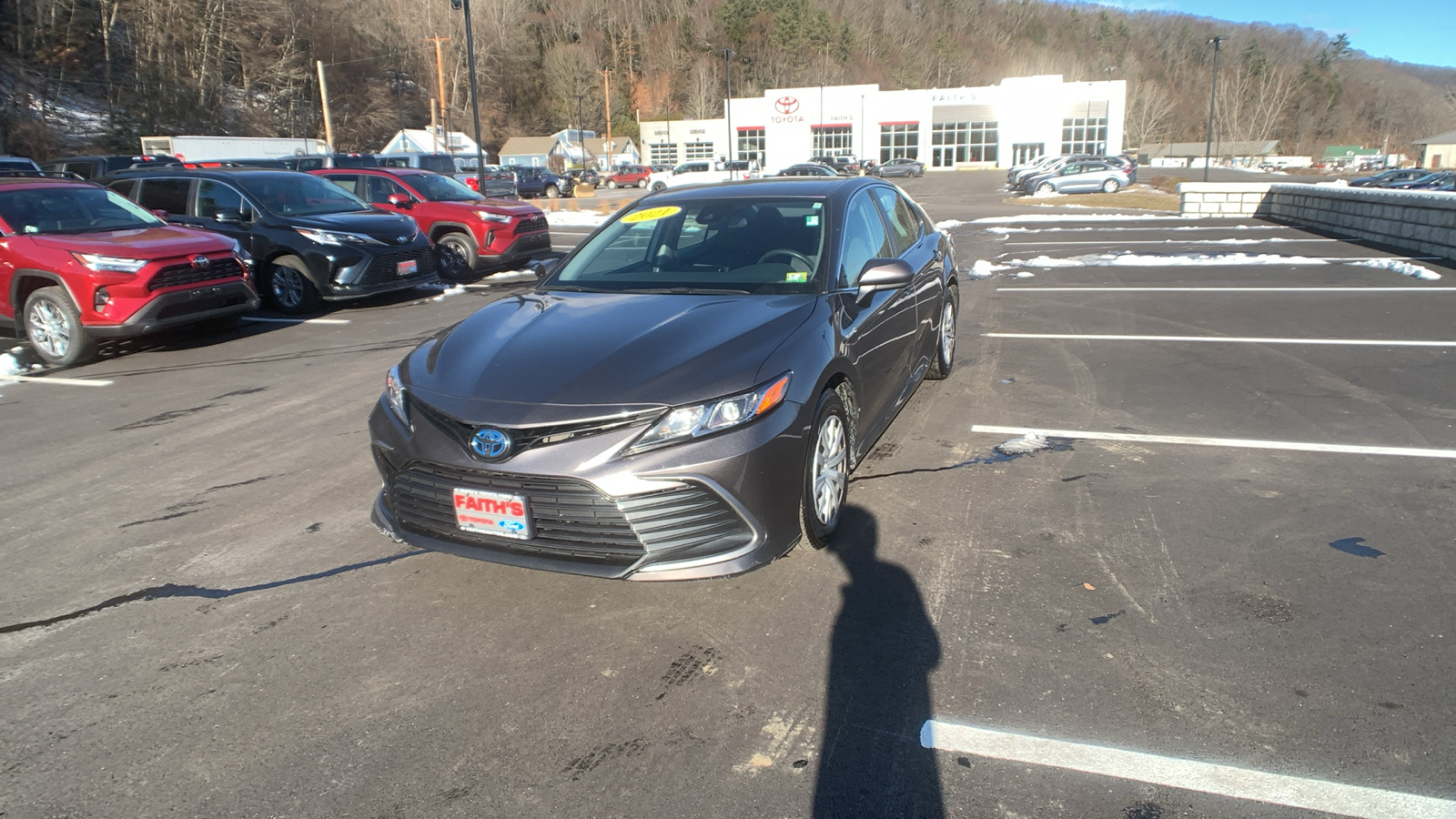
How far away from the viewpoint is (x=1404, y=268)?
11.5m

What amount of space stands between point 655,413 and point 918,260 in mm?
3237

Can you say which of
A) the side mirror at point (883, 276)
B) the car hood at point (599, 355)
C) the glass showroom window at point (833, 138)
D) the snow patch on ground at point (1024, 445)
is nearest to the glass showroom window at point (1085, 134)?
the glass showroom window at point (833, 138)

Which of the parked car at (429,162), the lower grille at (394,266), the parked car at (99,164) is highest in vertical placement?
the parked car at (429,162)

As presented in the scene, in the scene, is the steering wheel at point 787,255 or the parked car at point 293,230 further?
the parked car at point 293,230

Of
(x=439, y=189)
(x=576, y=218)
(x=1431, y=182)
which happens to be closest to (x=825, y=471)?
(x=439, y=189)

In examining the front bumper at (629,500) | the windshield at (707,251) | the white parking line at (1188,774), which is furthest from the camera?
the windshield at (707,251)

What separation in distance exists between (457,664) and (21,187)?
8463 mm

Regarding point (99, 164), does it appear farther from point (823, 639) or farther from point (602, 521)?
point (823, 639)

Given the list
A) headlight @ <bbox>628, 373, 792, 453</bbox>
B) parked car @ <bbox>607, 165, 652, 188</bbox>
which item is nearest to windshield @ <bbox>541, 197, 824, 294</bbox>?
headlight @ <bbox>628, 373, 792, 453</bbox>

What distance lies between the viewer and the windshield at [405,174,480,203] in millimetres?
13789

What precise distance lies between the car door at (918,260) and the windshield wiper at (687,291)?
61.0 inches

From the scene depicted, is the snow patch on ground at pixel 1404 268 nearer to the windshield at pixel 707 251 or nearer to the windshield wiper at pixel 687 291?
the windshield at pixel 707 251

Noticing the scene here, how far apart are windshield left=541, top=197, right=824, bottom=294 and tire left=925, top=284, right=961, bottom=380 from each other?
7.06ft

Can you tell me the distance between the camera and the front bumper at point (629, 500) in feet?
9.96
